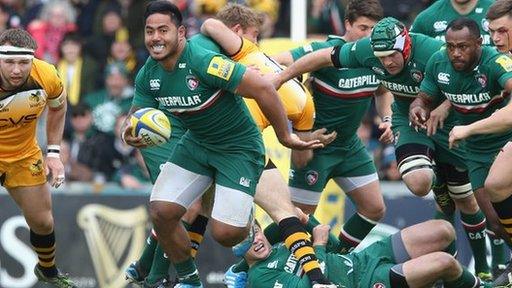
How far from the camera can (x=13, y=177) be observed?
46.3 ft

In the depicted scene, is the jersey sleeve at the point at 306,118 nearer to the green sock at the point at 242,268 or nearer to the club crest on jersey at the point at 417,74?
the club crest on jersey at the point at 417,74

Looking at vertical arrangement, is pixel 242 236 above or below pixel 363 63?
below

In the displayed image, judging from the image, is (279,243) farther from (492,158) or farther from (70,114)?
(70,114)

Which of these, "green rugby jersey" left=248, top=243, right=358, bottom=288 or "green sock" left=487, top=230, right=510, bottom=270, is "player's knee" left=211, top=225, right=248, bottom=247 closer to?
"green rugby jersey" left=248, top=243, right=358, bottom=288

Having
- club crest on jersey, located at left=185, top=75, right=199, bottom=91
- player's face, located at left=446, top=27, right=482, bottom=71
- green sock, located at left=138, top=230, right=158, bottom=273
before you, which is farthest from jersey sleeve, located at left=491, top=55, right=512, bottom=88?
green sock, located at left=138, top=230, right=158, bottom=273

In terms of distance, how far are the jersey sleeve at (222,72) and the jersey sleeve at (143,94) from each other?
2.08 feet

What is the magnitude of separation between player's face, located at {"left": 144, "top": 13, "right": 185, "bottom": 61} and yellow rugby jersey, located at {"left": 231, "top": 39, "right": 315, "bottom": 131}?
1.30 m

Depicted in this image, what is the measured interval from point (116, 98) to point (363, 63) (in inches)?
277

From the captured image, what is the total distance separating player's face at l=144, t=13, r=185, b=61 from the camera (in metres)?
12.9

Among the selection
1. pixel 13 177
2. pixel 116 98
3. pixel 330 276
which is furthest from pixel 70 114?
pixel 330 276

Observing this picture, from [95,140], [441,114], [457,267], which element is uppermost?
[441,114]

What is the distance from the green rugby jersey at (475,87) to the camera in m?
13.3

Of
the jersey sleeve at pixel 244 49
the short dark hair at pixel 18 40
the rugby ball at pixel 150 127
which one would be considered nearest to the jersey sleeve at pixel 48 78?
the short dark hair at pixel 18 40

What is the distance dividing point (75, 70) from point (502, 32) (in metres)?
9.01
